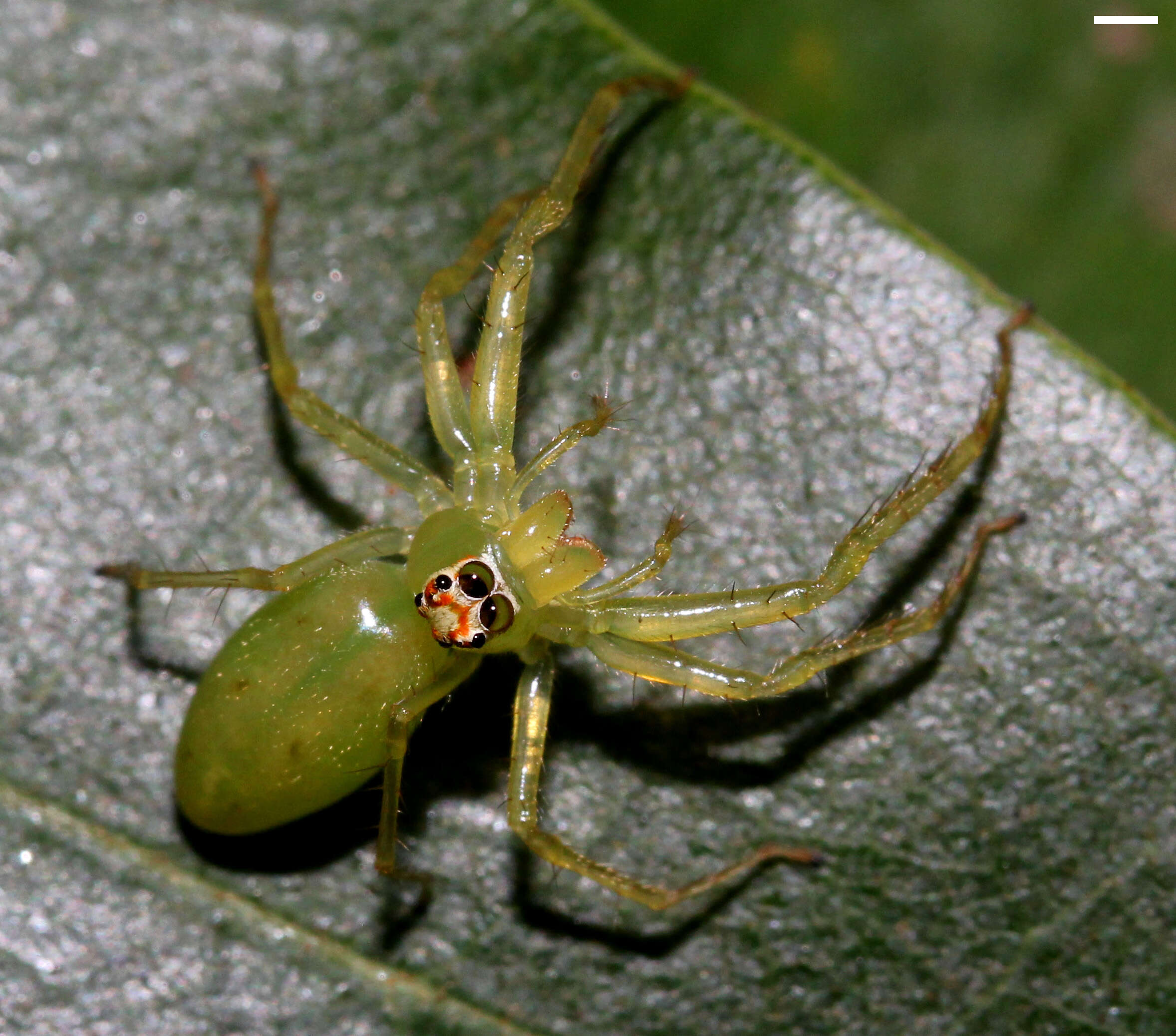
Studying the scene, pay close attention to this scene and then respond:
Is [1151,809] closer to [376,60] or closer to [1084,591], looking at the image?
[1084,591]

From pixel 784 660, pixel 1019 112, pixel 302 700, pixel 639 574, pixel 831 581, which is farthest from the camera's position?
pixel 1019 112

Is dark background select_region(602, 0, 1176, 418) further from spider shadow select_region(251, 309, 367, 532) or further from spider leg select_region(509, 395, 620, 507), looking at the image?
spider shadow select_region(251, 309, 367, 532)

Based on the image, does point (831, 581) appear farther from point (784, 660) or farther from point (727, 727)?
point (727, 727)

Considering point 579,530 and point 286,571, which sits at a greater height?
point 579,530

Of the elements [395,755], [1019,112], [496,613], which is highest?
[1019,112]

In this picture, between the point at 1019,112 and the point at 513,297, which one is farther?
the point at 1019,112

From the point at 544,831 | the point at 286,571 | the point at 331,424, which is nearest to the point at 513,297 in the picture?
the point at 331,424
